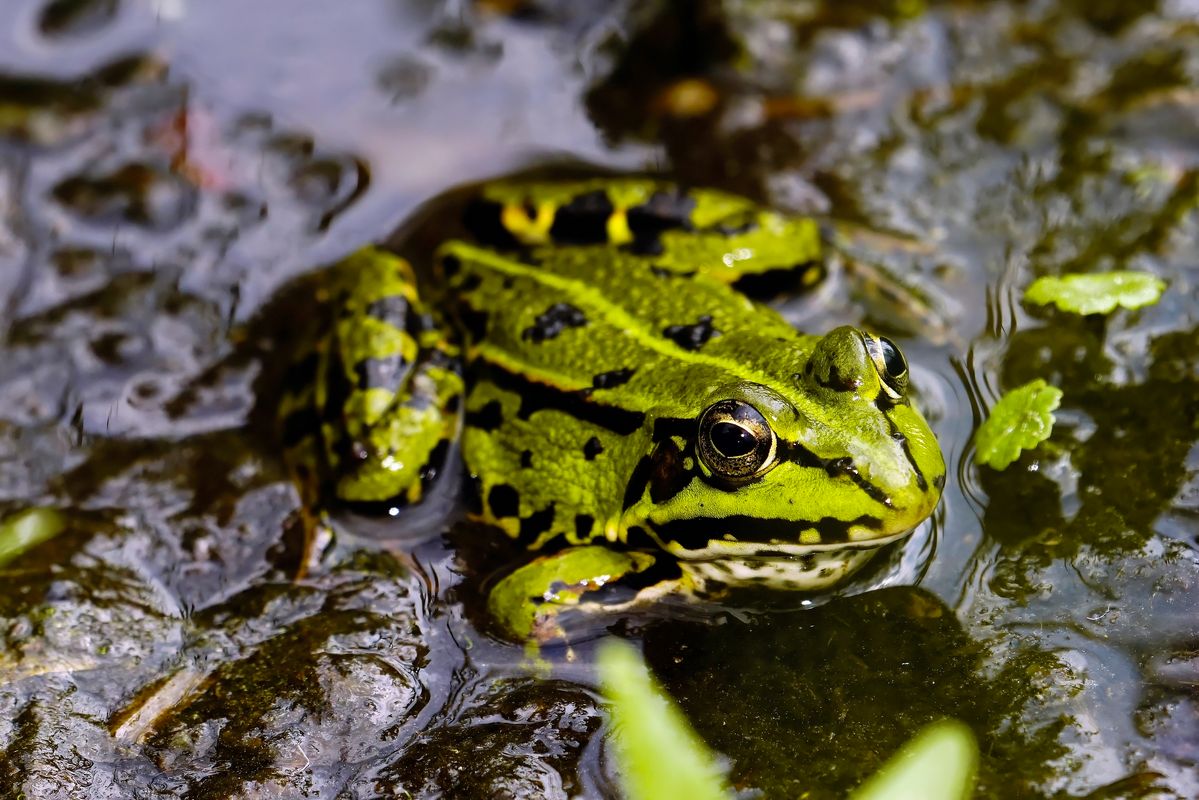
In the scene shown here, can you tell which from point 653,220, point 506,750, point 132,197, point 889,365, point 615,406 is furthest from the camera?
point 132,197

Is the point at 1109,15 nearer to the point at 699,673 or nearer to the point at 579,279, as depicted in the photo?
the point at 579,279

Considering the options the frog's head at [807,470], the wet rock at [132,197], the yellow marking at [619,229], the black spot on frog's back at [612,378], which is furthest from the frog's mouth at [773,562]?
the wet rock at [132,197]

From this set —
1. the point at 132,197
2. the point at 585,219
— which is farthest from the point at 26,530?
the point at 585,219

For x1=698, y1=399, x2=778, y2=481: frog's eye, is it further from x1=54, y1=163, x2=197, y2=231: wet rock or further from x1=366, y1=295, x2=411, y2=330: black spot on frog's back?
x1=54, y1=163, x2=197, y2=231: wet rock

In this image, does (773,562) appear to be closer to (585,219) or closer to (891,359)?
(891,359)

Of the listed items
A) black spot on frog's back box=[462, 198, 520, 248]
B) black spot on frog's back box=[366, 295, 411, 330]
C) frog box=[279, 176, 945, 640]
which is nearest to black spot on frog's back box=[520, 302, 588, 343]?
frog box=[279, 176, 945, 640]

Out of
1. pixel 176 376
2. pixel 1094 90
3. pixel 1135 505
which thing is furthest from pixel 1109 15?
pixel 176 376

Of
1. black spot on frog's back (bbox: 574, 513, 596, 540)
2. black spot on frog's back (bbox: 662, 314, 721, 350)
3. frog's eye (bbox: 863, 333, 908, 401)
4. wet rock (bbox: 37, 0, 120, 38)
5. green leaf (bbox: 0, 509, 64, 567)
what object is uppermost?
frog's eye (bbox: 863, 333, 908, 401)

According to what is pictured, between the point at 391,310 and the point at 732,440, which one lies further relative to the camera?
the point at 391,310
